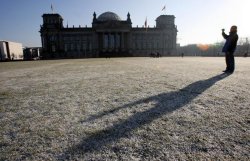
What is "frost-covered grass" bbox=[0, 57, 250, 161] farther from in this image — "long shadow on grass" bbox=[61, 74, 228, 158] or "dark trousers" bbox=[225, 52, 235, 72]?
"dark trousers" bbox=[225, 52, 235, 72]

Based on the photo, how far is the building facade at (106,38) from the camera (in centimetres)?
8262

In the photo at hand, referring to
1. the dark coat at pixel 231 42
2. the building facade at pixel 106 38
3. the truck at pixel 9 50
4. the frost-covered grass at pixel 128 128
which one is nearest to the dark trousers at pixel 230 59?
the dark coat at pixel 231 42

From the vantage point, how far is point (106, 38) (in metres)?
85.1

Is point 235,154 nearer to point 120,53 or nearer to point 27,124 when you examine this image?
point 27,124

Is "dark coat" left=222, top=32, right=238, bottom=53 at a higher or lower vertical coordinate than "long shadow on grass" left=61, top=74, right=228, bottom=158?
higher

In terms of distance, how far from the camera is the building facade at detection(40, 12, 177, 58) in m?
82.6

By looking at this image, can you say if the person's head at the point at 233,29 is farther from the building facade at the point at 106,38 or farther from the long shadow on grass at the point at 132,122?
the building facade at the point at 106,38

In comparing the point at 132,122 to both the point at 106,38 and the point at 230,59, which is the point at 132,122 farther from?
the point at 106,38

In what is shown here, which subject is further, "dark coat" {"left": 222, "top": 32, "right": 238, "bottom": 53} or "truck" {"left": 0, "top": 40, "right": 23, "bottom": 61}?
"truck" {"left": 0, "top": 40, "right": 23, "bottom": 61}

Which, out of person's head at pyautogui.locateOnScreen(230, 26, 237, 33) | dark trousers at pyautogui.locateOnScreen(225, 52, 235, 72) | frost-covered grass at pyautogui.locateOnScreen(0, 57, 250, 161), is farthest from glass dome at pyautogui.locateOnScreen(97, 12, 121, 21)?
frost-covered grass at pyautogui.locateOnScreen(0, 57, 250, 161)

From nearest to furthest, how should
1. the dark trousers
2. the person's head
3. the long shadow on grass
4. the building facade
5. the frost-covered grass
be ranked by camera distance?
the frost-covered grass, the long shadow on grass, the person's head, the dark trousers, the building facade

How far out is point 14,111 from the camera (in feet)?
12.0

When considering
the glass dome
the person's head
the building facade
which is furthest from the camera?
the glass dome

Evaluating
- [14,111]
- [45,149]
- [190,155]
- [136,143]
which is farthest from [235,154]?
[14,111]
